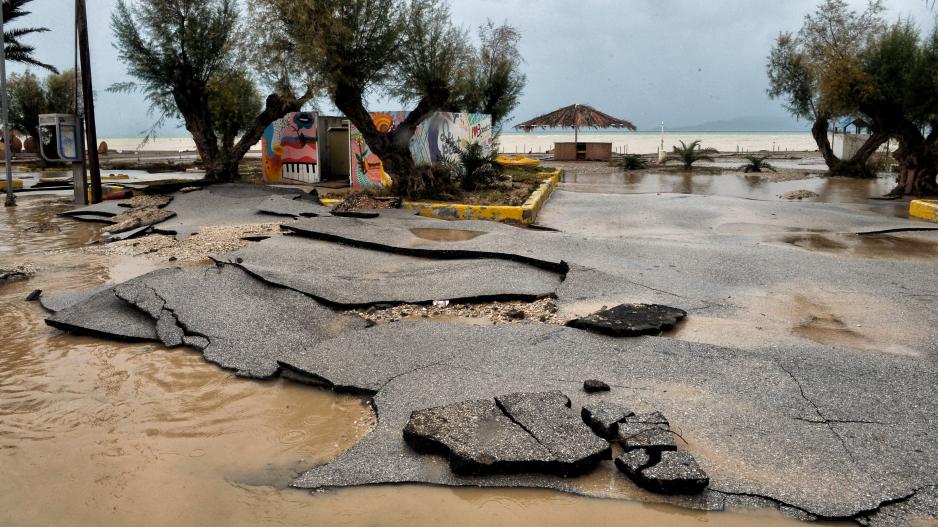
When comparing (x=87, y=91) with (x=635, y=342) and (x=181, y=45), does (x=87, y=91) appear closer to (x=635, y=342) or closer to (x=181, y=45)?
(x=181, y=45)

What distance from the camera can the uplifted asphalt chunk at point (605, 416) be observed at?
3.71 m

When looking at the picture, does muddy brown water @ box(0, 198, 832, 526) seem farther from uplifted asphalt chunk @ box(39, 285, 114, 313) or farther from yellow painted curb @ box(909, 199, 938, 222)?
yellow painted curb @ box(909, 199, 938, 222)

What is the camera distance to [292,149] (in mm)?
19828

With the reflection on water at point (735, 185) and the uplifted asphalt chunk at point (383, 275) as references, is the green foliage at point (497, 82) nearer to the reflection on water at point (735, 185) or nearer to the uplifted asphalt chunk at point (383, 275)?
the reflection on water at point (735, 185)

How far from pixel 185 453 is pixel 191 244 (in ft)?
21.5

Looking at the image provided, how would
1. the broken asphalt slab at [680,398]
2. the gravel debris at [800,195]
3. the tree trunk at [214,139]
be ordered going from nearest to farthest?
the broken asphalt slab at [680,398] < the gravel debris at [800,195] < the tree trunk at [214,139]

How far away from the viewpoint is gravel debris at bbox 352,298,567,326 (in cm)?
588

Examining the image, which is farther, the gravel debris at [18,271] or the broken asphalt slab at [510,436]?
→ the gravel debris at [18,271]

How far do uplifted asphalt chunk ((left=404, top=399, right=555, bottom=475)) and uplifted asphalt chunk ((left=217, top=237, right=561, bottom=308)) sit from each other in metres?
2.55

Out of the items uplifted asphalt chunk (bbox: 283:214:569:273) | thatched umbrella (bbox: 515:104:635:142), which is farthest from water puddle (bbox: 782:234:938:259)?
thatched umbrella (bbox: 515:104:635:142)

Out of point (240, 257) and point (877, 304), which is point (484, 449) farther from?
point (240, 257)

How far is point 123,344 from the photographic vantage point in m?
5.56

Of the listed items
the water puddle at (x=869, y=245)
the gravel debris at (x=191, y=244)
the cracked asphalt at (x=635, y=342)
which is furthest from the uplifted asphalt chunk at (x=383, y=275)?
the water puddle at (x=869, y=245)

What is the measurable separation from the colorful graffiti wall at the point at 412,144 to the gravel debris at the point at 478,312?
11331 millimetres
